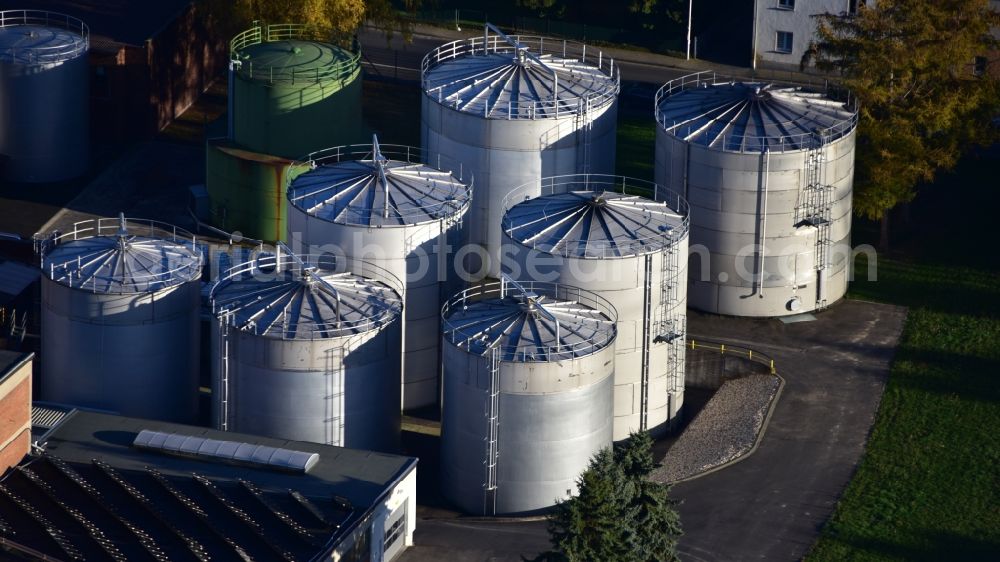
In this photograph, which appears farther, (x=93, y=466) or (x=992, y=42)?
(x=992, y=42)

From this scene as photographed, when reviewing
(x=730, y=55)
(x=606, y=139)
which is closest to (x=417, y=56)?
(x=730, y=55)

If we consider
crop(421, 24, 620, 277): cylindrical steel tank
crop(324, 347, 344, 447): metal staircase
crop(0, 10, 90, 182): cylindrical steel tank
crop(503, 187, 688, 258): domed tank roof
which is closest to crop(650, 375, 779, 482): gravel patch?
crop(503, 187, 688, 258): domed tank roof

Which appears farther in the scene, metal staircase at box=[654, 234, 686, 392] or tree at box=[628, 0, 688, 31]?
tree at box=[628, 0, 688, 31]

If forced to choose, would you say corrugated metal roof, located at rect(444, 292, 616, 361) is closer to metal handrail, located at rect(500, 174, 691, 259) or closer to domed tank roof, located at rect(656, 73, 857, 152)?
metal handrail, located at rect(500, 174, 691, 259)

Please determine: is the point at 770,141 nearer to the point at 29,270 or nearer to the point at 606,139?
the point at 606,139

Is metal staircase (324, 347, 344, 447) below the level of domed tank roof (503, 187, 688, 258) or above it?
below
